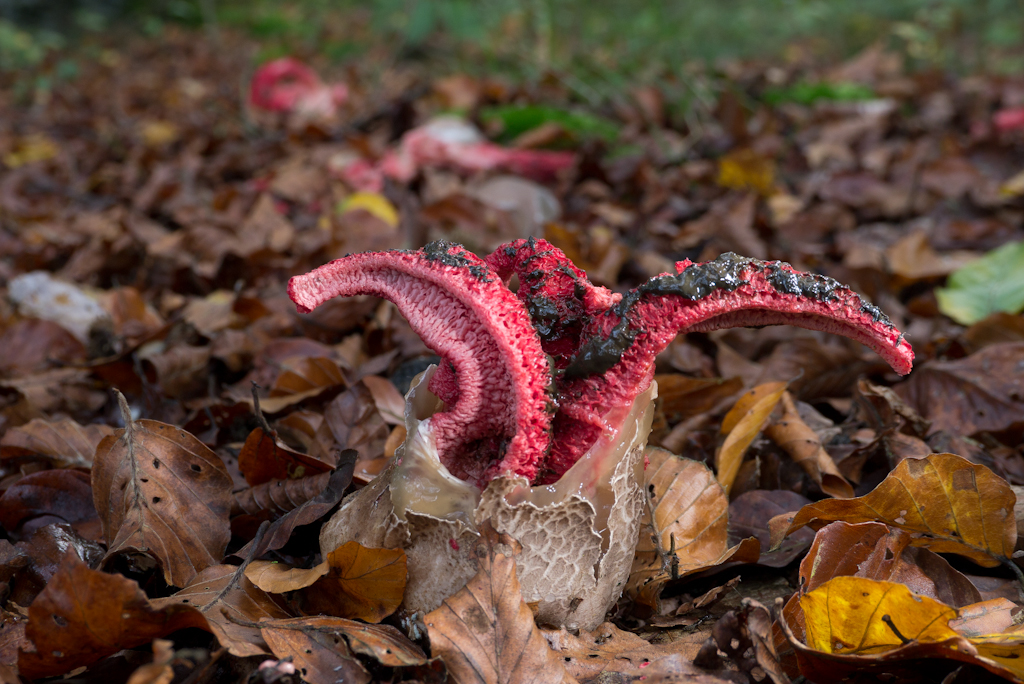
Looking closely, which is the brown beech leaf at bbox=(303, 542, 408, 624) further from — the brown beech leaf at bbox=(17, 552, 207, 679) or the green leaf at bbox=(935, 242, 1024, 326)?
the green leaf at bbox=(935, 242, 1024, 326)

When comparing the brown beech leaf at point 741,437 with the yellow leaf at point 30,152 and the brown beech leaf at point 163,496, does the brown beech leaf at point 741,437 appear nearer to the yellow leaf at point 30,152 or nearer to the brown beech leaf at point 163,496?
the brown beech leaf at point 163,496

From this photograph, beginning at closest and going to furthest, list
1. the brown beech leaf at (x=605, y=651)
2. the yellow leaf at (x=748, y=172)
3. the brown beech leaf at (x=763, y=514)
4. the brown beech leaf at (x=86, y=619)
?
the brown beech leaf at (x=86, y=619), the brown beech leaf at (x=605, y=651), the brown beech leaf at (x=763, y=514), the yellow leaf at (x=748, y=172)

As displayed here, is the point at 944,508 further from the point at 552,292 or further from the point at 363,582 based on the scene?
the point at 363,582

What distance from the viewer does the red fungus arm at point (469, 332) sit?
1.61m

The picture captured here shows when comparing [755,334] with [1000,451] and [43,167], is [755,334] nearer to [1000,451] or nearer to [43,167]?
[1000,451]

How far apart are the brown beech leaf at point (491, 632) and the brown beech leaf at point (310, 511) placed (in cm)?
52

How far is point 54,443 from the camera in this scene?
2.46 m

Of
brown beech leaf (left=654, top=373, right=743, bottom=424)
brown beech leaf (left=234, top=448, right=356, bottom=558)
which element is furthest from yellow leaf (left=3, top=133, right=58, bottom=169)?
brown beech leaf (left=654, top=373, right=743, bottom=424)

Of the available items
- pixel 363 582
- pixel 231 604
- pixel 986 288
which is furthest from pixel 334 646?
pixel 986 288

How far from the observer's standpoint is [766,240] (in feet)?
15.2

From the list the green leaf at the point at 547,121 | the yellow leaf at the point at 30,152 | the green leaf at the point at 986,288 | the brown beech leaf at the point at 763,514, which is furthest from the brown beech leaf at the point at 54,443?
the yellow leaf at the point at 30,152

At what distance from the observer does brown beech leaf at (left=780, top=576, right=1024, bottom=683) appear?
148 centimetres

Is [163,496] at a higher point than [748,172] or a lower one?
higher

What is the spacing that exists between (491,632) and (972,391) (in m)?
2.00
